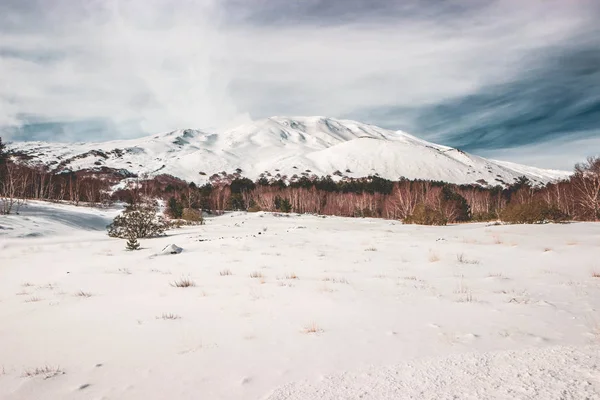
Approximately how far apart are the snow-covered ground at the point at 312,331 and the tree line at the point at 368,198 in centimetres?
1753

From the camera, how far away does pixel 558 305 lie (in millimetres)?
5625

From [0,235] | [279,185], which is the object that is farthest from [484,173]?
[0,235]

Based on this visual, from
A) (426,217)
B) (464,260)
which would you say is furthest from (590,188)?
(464,260)

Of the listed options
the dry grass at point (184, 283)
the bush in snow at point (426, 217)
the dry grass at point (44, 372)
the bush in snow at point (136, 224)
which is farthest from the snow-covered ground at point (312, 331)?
the bush in snow at point (426, 217)

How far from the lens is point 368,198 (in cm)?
10562

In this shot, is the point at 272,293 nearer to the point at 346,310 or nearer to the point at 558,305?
the point at 346,310

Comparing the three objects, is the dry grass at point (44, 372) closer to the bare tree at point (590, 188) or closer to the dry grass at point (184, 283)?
the dry grass at point (184, 283)

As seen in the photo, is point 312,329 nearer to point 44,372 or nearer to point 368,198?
point 44,372

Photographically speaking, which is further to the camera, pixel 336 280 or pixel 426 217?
pixel 426 217

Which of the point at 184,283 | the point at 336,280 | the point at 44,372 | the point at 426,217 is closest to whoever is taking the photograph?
the point at 44,372

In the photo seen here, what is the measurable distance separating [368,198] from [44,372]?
104687 millimetres

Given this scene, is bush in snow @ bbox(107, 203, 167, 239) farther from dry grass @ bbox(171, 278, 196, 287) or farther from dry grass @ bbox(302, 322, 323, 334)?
dry grass @ bbox(302, 322, 323, 334)

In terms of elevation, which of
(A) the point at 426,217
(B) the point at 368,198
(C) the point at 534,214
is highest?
(B) the point at 368,198

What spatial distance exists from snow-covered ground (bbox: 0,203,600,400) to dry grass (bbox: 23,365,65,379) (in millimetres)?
21
